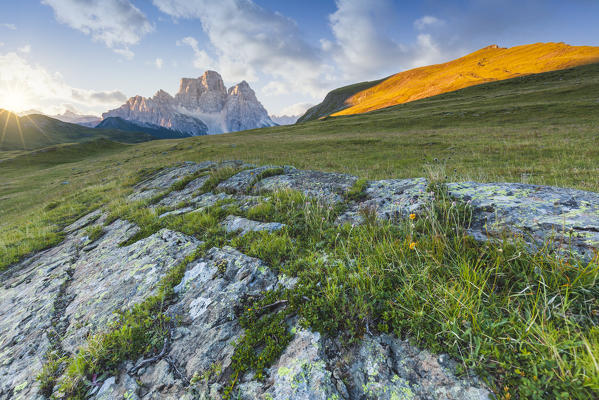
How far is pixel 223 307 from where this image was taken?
303cm

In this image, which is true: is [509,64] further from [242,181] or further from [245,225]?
[245,225]

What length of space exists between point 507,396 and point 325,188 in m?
5.12

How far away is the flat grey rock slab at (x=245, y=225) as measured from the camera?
4.65 m

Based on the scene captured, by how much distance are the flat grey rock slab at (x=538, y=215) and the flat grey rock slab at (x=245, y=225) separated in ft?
11.2

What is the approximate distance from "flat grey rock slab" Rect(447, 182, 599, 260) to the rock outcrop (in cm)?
1

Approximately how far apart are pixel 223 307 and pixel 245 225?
2231mm

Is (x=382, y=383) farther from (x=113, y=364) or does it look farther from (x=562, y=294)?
(x=113, y=364)

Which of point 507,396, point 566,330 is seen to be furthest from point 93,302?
point 566,330

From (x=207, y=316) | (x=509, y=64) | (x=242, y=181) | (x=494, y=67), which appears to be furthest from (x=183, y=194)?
(x=509, y=64)

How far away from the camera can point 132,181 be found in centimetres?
1405

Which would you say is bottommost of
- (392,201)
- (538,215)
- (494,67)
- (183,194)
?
(183,194)

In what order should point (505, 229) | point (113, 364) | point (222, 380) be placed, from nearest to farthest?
point (222, 380), point (113, 364), point (505, 229)

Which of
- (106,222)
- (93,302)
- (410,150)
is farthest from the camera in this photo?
(410,150)

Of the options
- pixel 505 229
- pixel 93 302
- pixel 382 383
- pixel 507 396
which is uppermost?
pixel 505 229
